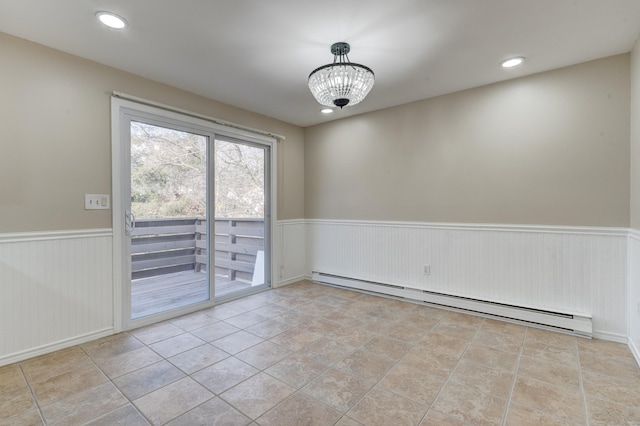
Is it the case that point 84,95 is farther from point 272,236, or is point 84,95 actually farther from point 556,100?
point 556,100

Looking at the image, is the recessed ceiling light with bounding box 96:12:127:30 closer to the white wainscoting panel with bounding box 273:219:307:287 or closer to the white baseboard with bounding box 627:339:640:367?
the white wainscoting panel with bounding box 273:219:307:287

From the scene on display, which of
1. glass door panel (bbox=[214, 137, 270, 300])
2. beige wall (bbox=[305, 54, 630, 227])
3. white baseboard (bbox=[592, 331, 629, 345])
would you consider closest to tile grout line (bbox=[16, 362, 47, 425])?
glass door panel (bbox=[214, 137, 270, 300])

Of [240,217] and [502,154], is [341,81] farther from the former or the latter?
[240,217]

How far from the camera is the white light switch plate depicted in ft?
8.71

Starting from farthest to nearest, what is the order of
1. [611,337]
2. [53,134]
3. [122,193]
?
[122,193], [611,337], [53,134]

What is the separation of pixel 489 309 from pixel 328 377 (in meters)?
2.04

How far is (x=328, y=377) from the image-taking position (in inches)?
82.7

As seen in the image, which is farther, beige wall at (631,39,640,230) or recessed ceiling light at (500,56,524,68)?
recessed ceiling light at (500,56,524,68)

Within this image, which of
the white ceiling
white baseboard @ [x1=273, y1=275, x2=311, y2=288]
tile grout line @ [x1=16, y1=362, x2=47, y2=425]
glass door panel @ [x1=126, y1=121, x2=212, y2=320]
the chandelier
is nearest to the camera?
tile grout line @ [x1=16, y1=362, x2=47, y2=425]

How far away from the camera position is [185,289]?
11.3 ft

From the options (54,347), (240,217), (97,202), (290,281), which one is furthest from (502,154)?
(54,347)

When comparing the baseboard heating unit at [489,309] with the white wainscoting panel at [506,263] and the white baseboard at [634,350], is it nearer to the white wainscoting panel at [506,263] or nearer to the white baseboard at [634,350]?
the white wainscoting panel at [506,263]

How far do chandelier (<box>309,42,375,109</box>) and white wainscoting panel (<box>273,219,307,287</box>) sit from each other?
2.44m

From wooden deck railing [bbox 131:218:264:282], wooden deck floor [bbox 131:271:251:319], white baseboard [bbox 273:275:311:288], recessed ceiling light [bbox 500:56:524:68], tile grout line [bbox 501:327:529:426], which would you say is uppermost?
recessed ceiling light [bbox 500:56:524:68]
